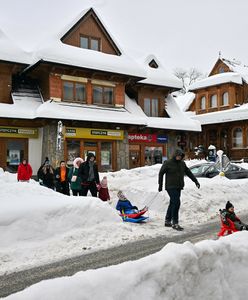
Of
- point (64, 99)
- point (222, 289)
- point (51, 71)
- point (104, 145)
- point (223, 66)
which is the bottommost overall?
point (222, 289)

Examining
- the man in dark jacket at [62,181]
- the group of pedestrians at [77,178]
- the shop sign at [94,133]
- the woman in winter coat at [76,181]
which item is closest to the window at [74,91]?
the shop sign at [94,133]

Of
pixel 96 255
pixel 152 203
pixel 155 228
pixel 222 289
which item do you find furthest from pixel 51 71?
pixel 222 289

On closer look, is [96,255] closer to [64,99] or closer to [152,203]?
[152,203]

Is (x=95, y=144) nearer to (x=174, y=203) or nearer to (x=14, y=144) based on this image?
(x=14, y=144)

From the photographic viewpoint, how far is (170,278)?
308 cm

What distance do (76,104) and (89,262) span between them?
54.4 ft

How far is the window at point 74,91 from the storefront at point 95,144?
190cm

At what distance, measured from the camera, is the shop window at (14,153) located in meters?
20.6

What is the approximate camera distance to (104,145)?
22.9 m

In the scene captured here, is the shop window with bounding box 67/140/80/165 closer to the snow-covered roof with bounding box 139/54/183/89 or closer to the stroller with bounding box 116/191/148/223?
the snow-covered roof with bounding box 139/54/183/89

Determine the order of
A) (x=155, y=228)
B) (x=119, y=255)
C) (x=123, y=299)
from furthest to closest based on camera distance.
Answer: (x=155, y=228), (x=119, y=255), (x=123, y=299)

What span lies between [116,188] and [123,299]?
43.5ft

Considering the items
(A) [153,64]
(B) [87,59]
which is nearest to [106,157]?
(B) [87,59]

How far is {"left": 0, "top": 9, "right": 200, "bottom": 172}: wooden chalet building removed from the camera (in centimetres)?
2039
